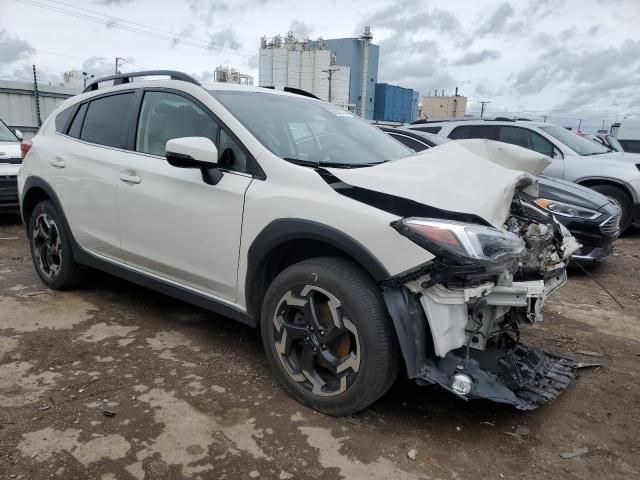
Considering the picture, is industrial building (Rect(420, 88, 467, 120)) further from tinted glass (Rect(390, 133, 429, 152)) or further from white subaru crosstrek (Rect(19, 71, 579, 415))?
white subaru crosstrek (Rect(19, 71, 579, 415))

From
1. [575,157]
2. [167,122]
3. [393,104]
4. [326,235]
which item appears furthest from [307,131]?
[393,104]

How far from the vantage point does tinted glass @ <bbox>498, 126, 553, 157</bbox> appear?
25.5ft

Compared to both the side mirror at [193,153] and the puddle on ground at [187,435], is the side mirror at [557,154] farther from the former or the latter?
the puddle on ground at [187,435]

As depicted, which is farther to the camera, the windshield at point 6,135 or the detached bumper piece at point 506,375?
the windshield at point 6,135

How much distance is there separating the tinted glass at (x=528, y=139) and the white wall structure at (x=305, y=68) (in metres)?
34.1

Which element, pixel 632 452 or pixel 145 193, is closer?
pixel 632 452

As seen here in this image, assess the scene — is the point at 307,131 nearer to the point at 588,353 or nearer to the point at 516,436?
the point at 516,436

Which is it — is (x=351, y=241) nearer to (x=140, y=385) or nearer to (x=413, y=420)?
(x=413, y=420)

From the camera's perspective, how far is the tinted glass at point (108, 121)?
3.68 metres

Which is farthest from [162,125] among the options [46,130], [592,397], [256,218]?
[592,397]

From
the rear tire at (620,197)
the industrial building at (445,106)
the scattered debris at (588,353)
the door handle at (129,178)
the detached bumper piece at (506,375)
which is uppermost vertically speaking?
the industrial building at (445,106)

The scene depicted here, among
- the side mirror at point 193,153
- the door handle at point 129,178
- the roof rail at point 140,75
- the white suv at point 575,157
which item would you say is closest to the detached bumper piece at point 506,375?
the side mirror at point 193,153

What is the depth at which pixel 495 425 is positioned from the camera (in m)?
Result: 2.61

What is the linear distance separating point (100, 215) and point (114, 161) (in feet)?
1.40
